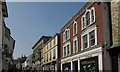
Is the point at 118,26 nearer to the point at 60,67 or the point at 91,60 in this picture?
the point at 91,60

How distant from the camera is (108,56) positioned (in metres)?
19.0

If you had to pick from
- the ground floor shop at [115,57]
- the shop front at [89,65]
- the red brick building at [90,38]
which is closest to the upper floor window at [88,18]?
the red brick building at [90,38]

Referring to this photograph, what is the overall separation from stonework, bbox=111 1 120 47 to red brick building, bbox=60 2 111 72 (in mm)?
834

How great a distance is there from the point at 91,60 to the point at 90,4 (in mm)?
7529

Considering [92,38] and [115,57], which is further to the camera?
[92,38]

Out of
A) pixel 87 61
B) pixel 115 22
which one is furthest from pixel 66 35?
pixel 115 22

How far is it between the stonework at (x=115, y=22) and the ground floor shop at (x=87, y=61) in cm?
216

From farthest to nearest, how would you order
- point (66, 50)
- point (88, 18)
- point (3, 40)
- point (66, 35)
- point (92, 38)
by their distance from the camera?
1. point (66, 35)
2. point (66, 50)
3. point (3, 40)
4. point (88, 18)
5. point (92, 38)

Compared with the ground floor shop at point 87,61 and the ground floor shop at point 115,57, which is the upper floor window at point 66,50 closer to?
the ground floor shop at point 87,61

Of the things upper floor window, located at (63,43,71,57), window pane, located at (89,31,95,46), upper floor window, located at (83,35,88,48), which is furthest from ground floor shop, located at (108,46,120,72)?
upper floor window, located at (63,43,71,57)

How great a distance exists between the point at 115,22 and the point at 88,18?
18.1ft

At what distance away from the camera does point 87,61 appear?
77.5 feet

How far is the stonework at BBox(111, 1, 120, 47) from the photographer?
1798 cm

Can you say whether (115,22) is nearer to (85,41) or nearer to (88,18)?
(88,18)
